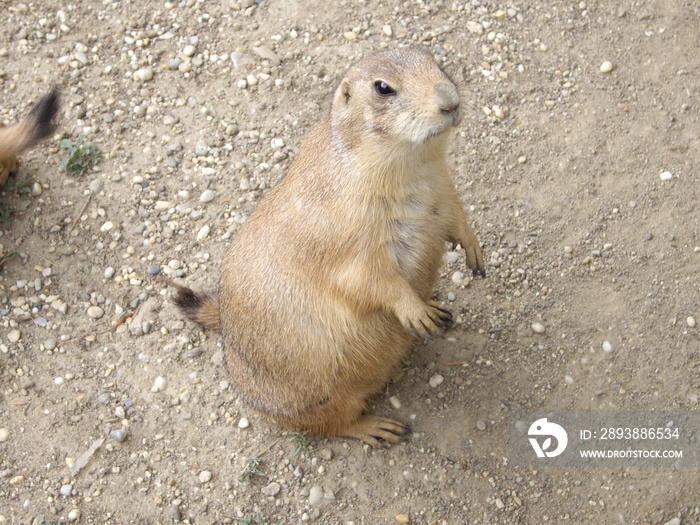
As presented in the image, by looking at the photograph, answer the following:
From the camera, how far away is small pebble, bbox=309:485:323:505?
4145 millimetres

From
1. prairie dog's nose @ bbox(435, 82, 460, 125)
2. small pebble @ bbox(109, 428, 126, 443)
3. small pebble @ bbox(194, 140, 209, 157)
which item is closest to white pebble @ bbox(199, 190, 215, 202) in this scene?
small pebble @ bbox(194, 140, 209, 157)

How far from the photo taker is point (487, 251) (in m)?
4.87

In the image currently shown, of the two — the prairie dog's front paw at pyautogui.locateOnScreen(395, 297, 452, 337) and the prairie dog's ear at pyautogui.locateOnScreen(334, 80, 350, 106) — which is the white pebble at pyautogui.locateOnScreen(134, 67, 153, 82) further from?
the prairie dog's front paw at pyautogui.locateOnScreen(395, 297, 452, 337)

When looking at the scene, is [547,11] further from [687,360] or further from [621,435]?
[621,435]

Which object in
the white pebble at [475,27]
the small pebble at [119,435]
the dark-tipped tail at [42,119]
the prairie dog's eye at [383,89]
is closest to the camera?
the prairie dog's eye at [383,89]

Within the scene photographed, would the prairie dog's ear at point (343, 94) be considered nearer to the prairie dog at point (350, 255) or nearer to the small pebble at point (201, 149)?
A: the prairie dog at point (350, 255)

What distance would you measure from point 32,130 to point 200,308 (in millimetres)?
1639

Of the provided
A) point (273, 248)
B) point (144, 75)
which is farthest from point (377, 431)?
point (144, 75)

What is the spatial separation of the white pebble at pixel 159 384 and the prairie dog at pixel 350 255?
1.81 ft

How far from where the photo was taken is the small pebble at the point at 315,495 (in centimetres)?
414

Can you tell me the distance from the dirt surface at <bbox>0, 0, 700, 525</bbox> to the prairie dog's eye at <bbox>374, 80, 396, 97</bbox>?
1913 mm

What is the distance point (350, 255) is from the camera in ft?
11.8

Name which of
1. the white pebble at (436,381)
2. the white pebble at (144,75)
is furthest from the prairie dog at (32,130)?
the white pebble at (436,381)

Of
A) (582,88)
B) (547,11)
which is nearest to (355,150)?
(582,88)
